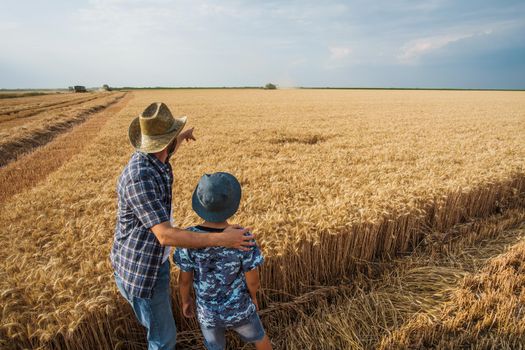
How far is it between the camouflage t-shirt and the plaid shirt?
269mm

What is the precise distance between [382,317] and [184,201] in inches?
143

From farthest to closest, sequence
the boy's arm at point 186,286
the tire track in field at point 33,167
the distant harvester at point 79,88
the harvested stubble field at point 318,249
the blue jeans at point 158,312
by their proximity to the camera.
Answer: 1. the distant harvester at point 79,88
2. the tire track in field at point 33,167
3. the harvested stubble field at point 318,249
4. the boy's arm at point 186,286
5. the blue jeans at point 158,312

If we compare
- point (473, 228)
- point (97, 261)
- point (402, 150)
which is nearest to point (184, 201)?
point (97, 261)

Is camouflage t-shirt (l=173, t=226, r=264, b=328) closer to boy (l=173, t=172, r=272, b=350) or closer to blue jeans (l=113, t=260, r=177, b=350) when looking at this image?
boy (l=173, t=172, r=272, b=350)

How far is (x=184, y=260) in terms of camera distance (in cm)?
259

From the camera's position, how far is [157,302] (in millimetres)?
2586

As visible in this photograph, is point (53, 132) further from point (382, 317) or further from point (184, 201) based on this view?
point (382, 317)

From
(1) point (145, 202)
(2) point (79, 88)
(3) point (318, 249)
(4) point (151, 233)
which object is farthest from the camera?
(2) point (79, 88)

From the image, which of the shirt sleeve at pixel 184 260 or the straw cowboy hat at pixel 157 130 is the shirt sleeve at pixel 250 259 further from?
the straw cowboy hat at pixel 157 130

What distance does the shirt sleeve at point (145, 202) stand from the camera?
2.25 m

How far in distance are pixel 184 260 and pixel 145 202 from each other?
24.5 inches

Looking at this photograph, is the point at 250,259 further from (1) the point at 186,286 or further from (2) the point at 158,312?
(2) the point at 158,312

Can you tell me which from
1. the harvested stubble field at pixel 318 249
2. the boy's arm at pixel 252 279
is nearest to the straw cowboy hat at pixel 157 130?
the boy's arm at pixel 252 279

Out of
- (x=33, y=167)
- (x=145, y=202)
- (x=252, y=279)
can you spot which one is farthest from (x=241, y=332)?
(x=33, y=167)
